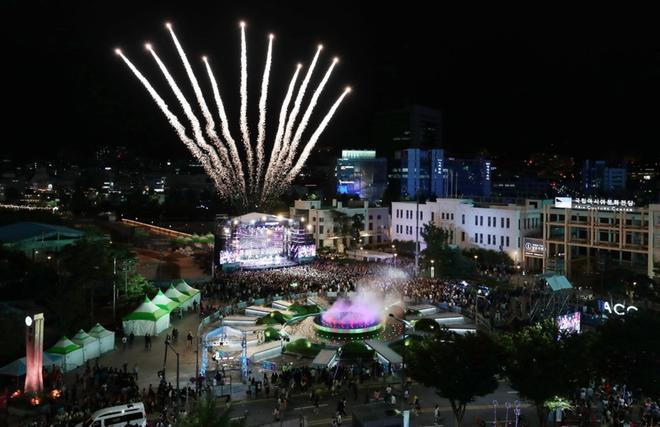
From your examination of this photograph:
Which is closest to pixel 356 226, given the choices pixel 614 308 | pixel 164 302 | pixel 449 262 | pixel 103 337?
pixel 449 262

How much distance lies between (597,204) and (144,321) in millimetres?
30628

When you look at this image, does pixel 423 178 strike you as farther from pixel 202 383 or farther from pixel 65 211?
pixel 202 383

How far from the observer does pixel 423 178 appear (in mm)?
84688

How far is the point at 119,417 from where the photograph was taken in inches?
571

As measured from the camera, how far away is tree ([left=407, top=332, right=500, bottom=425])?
1462cm

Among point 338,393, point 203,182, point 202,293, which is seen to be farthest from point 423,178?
point 338,393

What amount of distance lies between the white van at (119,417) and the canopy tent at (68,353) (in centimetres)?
606

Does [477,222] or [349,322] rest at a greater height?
[477,222]

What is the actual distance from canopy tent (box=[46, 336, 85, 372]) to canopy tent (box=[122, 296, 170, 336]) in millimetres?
3677

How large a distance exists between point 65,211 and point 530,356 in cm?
6868

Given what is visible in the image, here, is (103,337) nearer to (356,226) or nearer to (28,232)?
(28,232)

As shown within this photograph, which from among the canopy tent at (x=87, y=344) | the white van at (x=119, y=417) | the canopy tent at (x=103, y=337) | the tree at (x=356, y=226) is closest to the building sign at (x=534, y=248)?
the tree at (x=356, y=226)

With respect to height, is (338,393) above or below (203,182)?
below

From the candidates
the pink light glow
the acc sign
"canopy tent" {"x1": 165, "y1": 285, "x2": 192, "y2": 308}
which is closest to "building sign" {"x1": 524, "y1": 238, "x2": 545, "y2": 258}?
the acc sign
